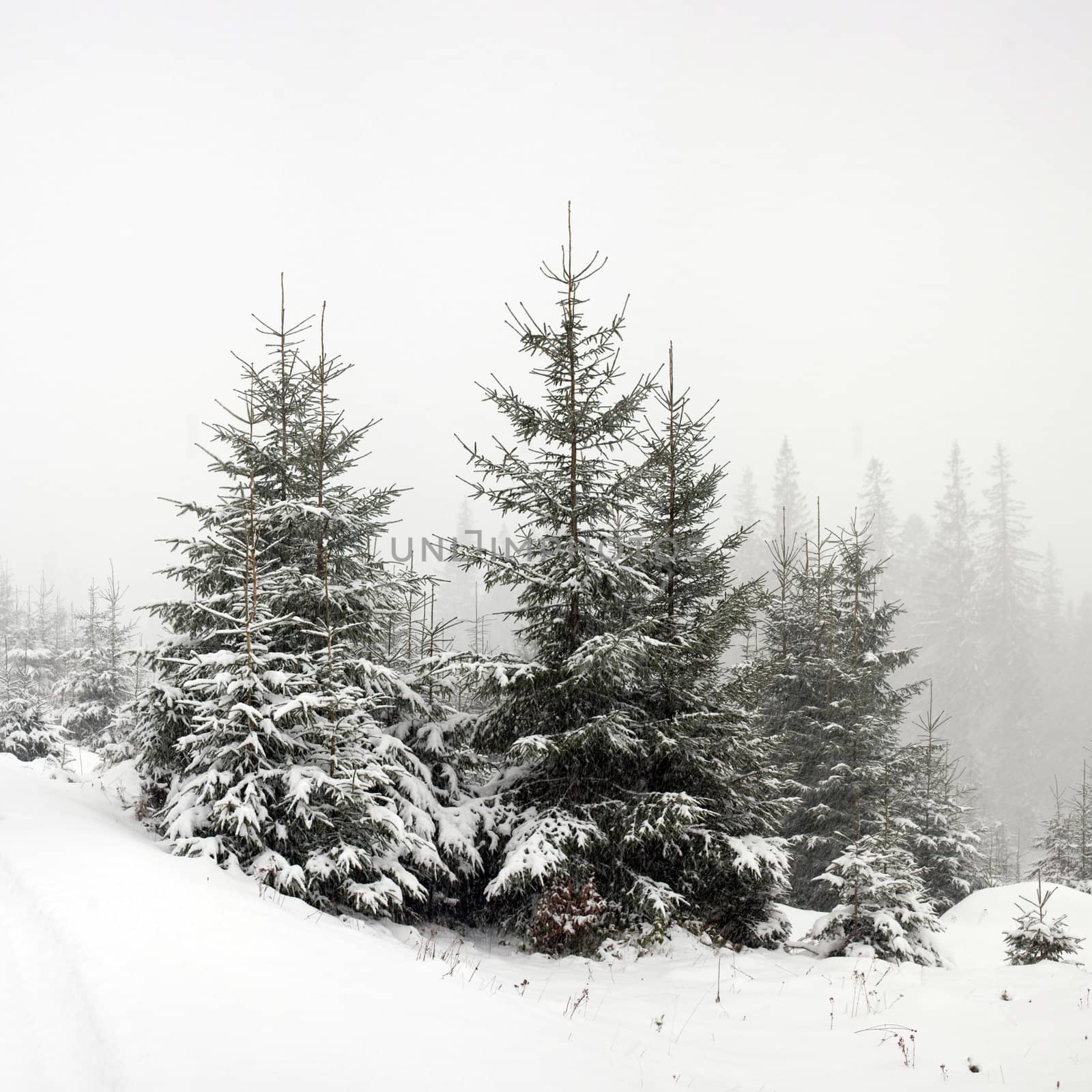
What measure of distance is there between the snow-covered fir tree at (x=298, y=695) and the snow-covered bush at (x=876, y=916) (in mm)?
4847

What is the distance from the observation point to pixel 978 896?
58.0ft

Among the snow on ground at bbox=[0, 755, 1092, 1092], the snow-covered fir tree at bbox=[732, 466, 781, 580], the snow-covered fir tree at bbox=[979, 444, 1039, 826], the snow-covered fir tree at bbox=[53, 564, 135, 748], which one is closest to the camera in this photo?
the snow on ground at bbox=[0, 755, 1092, 1092]

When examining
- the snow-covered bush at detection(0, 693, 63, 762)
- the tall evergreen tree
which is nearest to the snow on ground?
the tall evergreen tree

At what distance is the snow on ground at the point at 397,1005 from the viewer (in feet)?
11.7

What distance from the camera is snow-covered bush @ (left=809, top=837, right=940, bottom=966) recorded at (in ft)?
28.9

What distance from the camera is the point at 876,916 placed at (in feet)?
28.9

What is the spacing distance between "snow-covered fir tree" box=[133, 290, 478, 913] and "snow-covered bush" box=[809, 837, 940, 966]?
4.85 meters

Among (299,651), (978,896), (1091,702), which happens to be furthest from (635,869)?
(1091,702)

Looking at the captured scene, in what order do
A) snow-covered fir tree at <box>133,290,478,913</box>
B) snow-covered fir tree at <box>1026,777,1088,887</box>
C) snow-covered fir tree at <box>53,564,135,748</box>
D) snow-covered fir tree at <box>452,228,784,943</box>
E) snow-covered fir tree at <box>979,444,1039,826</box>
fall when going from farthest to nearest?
snow-covered fir tree at <box>979,444,1039,826</box> < snow-covered fir tree at <box>53,564,135,748</box> < snow-covered fir tree at <box>1026,777,1088,887</box> < snow-covered fir tree at <box>452,228,784,943</box> < snow-covered fir tree at <box>133,290,478,913</box>

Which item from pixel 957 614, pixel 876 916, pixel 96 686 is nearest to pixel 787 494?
pixel 957 614

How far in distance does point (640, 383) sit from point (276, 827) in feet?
24.2

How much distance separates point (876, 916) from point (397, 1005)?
688 centimetres

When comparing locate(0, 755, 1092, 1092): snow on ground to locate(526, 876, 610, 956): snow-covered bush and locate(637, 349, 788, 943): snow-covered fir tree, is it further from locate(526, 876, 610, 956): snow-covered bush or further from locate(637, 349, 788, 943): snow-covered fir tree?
locate(637, 349, 788, 943): snow-covered fir tree

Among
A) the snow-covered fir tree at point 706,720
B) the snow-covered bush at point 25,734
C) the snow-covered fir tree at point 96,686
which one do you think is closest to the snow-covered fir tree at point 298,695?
the snow-covered fir tree at point 706,720
